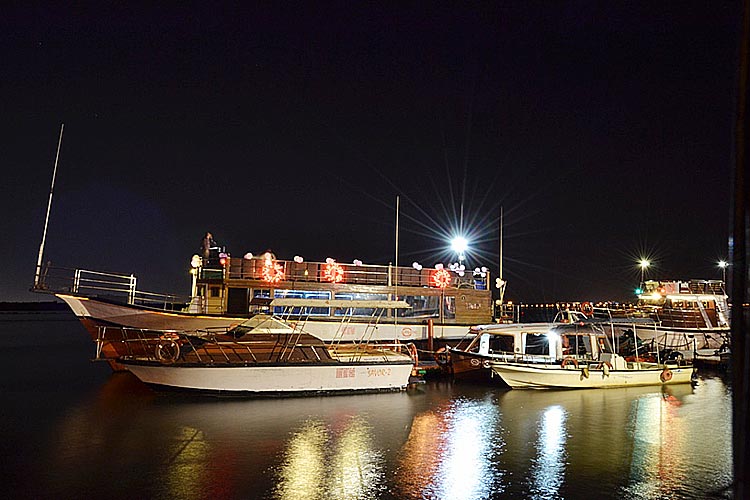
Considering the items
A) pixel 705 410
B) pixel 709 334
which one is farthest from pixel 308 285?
pixel 709 334

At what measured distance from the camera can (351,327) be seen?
31.5m

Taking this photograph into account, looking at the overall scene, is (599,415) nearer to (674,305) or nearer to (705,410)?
(705,410)

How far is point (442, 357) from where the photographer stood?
30.0 metres

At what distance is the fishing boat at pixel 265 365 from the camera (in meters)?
21.7

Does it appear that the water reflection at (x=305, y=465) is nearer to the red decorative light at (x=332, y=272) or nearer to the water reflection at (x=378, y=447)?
the water reflection at (x=378, y=447)

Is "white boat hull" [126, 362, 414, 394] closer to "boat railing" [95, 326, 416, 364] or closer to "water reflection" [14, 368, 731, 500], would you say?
"boat railing" [95, 326, 416, 364]

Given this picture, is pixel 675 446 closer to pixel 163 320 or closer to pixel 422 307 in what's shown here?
pixel 422 307

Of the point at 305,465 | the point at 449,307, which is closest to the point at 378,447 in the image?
the point at 305,465

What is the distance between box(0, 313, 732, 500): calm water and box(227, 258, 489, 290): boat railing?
9081 millimetres

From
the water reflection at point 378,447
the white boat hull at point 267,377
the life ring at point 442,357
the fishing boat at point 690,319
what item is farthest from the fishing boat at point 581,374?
the fishing boat at point 690,319

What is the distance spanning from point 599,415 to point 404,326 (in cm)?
1458

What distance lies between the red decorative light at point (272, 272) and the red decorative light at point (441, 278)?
9.23 metres

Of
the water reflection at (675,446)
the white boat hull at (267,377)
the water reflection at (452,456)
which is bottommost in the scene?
the water reflection at (452,456)

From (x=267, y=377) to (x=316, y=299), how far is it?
296 inches
